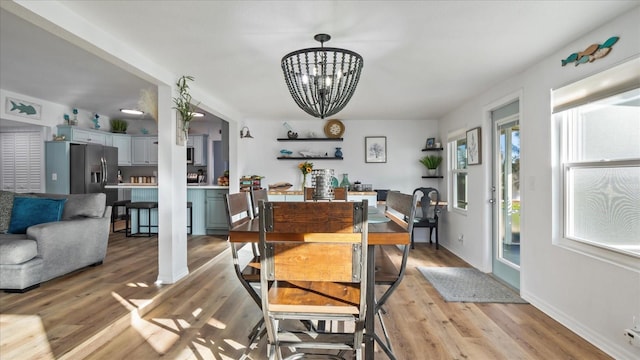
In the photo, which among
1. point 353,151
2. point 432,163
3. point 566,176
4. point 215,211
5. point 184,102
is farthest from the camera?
point 353,151

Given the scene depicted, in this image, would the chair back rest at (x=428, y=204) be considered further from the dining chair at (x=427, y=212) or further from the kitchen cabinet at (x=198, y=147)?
the kitchen cabinet at (x=198, y=147)

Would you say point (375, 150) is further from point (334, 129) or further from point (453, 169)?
point (453, 169)

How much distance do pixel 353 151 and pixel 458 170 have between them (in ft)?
6.18

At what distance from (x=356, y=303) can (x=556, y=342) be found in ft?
5.99

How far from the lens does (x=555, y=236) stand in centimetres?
279

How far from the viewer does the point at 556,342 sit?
7.68ft

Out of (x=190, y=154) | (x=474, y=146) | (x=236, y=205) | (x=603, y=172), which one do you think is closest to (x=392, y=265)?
(x=236, y=205)

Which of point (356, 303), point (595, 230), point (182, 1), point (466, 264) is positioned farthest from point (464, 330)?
point (182, 1)

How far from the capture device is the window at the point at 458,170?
16.3 feet

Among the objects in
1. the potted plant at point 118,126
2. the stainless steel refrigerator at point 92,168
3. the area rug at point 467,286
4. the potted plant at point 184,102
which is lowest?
the area rug at point 467,286

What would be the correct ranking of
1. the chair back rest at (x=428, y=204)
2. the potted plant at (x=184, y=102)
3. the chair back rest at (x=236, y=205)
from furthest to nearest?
the chair back rest at (x=428, y=204) < the potted plant at (x=184, y=102) < the chair back rest at (x=236, y=205)

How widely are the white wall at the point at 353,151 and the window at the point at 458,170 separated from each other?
675 mm

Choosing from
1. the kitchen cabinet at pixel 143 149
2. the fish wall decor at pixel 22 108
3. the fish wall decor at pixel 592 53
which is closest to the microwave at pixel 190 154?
the kitchen cabinet at pixel 143 149

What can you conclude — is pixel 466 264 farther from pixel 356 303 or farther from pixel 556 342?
pixel 356 303
